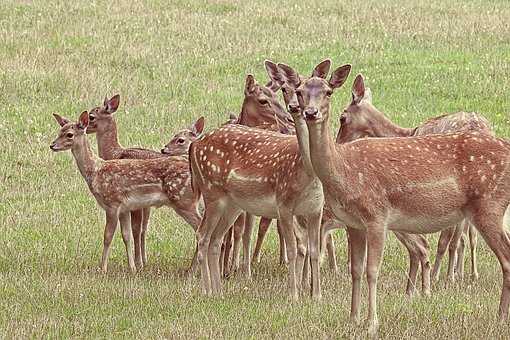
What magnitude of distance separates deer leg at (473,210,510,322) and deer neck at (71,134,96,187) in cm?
430

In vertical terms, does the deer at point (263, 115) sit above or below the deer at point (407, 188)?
below

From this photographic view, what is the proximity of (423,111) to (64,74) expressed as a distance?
5.50 meters

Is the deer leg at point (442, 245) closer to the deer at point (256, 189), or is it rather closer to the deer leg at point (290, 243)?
the deer at point (256, 189)

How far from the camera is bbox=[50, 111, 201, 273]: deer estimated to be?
34.9ft

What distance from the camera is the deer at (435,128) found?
1027 cm

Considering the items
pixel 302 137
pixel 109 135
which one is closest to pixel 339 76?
pixel 302 137

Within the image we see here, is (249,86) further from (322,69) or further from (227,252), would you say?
(322,69)

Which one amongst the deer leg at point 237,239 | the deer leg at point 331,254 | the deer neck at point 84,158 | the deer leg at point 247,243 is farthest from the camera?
the deer neck at point 84,158

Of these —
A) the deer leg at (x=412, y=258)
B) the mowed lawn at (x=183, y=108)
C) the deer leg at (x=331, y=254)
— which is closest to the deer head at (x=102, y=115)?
the mowed lawn at (x=183, y=108)

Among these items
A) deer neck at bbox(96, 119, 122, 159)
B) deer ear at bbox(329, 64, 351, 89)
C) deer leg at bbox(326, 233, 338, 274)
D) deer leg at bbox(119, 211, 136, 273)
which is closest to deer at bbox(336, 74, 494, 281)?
deer leg at bbox(326, 233, 338, 274)

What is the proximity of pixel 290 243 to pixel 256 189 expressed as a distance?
49cm

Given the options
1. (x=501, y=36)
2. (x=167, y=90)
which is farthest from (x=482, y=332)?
(x=501, y=36)

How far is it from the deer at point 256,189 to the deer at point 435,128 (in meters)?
1.27

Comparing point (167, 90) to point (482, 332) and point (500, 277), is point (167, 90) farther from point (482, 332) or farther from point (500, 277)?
point (482, 332)
